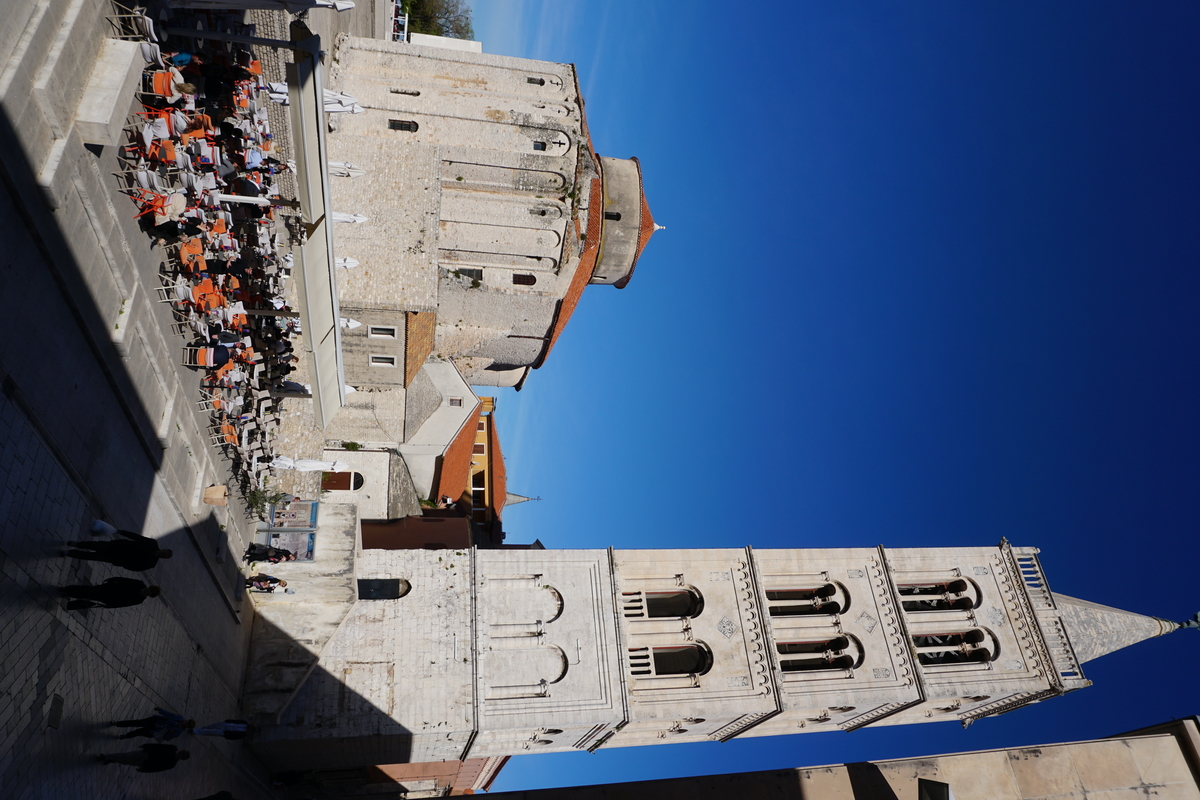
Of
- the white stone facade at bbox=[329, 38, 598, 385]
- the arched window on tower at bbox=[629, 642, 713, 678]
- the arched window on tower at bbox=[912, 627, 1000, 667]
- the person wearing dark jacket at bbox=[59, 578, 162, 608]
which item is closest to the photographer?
the person wearing dark jacket at bbox=[59, 578, 162, 608]

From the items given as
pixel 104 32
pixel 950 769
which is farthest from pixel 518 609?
pixel 104 32

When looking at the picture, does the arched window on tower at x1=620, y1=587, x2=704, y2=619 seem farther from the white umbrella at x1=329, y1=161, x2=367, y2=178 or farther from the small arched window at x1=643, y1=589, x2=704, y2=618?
the white umbrella at x1=329, y1=161, x2=367, y2=178

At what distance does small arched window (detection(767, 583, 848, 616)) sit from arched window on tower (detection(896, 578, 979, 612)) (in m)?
1.94

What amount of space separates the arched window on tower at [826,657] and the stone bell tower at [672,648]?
50 mm

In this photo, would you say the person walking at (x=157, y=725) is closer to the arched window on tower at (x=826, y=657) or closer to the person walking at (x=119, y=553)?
the person walking at (x=119, y=553)

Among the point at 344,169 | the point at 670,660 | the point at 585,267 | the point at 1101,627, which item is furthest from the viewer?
the point at 585,267

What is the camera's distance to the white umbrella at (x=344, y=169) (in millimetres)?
20094

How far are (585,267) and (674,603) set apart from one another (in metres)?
11.7

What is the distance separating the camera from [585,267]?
2580 centimetres

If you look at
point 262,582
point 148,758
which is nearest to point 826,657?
point 262,582

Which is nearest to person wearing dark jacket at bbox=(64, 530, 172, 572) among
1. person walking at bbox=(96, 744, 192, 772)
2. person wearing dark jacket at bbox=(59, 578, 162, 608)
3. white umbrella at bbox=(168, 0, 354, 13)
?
person wearing dark jacket at bbox=(59, 578, 162, 608)

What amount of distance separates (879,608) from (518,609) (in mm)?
9546

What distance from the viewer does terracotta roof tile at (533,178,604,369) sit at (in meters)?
25.1

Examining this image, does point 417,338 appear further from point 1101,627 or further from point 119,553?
point 1101,627
